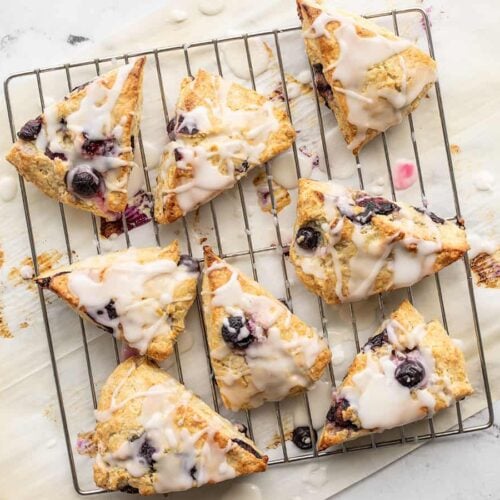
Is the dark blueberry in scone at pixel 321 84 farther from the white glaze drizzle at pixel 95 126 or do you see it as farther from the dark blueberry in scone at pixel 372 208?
the white glaze drizzle at pixel 95 126

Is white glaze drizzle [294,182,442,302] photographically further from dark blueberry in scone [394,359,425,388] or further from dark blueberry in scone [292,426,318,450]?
dark blueberry in scone [292,426,318,450]

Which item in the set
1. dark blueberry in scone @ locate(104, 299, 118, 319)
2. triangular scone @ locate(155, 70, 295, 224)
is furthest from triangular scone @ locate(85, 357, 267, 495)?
triangular scone @ locate(155, 70, 295, 224)

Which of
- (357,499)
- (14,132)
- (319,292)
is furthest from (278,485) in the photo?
(14,132)

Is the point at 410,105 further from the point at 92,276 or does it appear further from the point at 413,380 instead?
the point at 92,276

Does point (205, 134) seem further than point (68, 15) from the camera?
No

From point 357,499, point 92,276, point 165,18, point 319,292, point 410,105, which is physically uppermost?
point 165,18

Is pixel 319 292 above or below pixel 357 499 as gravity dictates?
above
